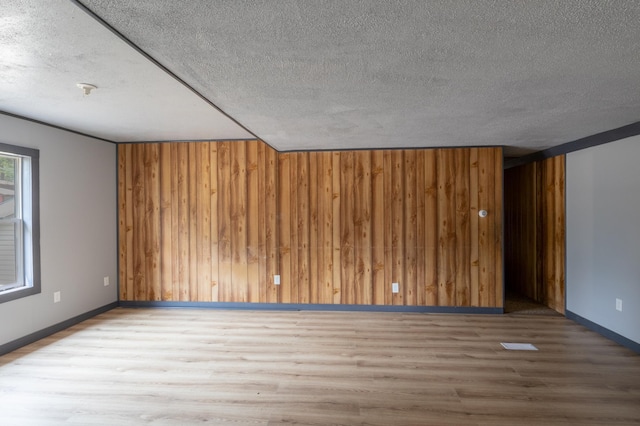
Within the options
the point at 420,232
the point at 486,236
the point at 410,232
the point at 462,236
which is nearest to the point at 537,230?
the point at 486,236

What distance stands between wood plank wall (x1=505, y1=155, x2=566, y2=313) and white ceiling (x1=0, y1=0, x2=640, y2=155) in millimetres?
1373

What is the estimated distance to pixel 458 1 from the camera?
1369mm

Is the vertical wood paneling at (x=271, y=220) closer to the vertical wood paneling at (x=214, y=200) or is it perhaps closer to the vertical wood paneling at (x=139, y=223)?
the vertical wood paneling at (x=214, y=200)

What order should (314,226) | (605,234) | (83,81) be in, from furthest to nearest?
(314,226) → (605,234) → (83,81)

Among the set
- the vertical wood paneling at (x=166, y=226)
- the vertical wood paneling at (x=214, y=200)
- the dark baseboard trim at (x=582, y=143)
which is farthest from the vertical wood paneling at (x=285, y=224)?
the dark baseboard trim at (x=582, y=143)

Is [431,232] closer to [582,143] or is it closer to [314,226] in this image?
[314,226]

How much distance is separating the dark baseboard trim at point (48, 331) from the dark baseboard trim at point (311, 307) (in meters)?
0.41

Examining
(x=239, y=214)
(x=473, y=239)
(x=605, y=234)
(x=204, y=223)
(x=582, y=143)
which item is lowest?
(x=473, y=239)

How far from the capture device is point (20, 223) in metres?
3.57

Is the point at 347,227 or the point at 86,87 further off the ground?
the point at 86,87

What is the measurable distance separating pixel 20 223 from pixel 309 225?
10.3 ft

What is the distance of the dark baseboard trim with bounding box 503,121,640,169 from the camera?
3300mm

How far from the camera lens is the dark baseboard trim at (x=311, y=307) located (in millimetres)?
4551

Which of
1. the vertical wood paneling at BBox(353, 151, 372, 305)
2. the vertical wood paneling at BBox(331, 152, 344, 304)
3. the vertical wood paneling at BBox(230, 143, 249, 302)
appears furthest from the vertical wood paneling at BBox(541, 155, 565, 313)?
the vertical wood paneling at BBox(230, 143, 249, 302)
